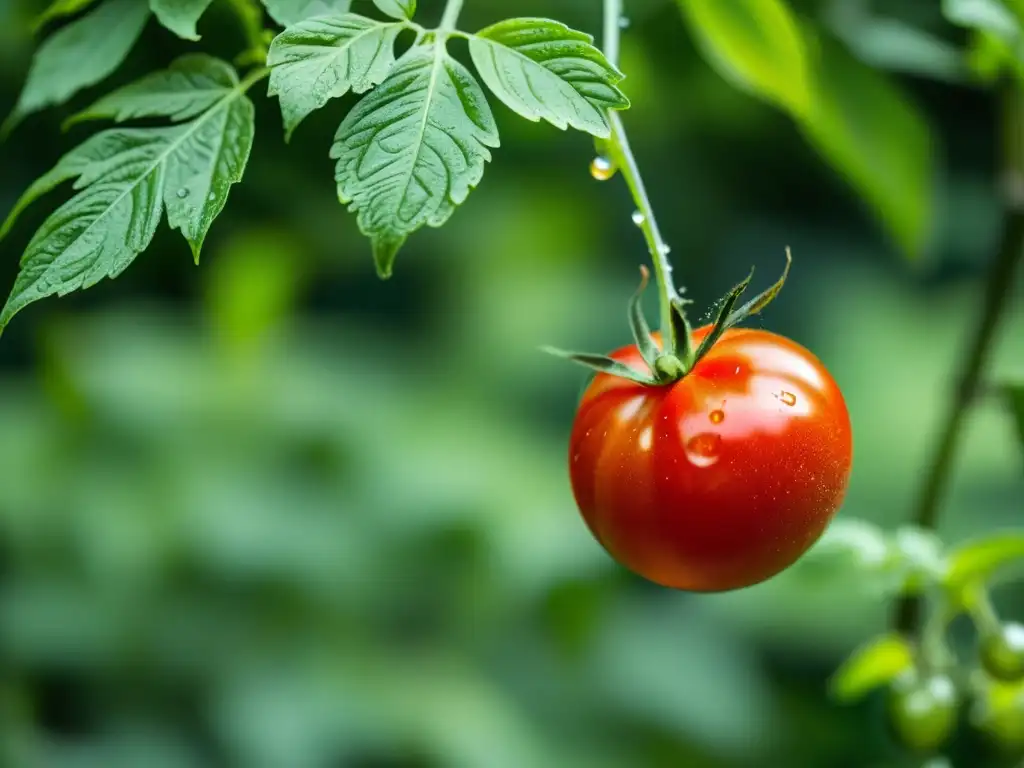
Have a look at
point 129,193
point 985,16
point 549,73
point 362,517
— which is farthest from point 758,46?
point 362,517

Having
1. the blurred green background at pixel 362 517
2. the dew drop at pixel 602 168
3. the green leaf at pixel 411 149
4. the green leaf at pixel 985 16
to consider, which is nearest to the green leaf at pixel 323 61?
the green leaf at pixel 411 149

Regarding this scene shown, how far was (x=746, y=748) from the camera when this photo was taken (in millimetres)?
1772

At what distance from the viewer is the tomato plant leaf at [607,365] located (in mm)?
542

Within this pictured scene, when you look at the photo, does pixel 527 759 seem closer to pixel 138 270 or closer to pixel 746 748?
pixel 746 748

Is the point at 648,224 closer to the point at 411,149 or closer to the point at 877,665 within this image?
the point at 411,149

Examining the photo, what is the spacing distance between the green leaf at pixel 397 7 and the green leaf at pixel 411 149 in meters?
0.03

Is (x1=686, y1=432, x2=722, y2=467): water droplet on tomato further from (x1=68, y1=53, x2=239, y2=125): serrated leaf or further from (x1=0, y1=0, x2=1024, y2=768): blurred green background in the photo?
(x1=0, y1=0, x2=1024, y2=768): blurred green background

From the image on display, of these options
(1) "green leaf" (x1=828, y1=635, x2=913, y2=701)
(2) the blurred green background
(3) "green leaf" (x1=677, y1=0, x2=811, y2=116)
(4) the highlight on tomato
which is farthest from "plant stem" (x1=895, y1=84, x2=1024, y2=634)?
(2) the blurred green background

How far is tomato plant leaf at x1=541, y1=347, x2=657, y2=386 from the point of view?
1.78ft

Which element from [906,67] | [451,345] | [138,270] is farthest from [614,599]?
[906,67]

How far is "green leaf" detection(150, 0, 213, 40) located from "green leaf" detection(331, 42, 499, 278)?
104 mm

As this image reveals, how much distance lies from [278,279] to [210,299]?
4.4 inches

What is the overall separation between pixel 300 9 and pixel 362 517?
1342mm

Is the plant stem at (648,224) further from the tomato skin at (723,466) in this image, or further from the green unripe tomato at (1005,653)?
the green unripe tomato at (1005,653)
